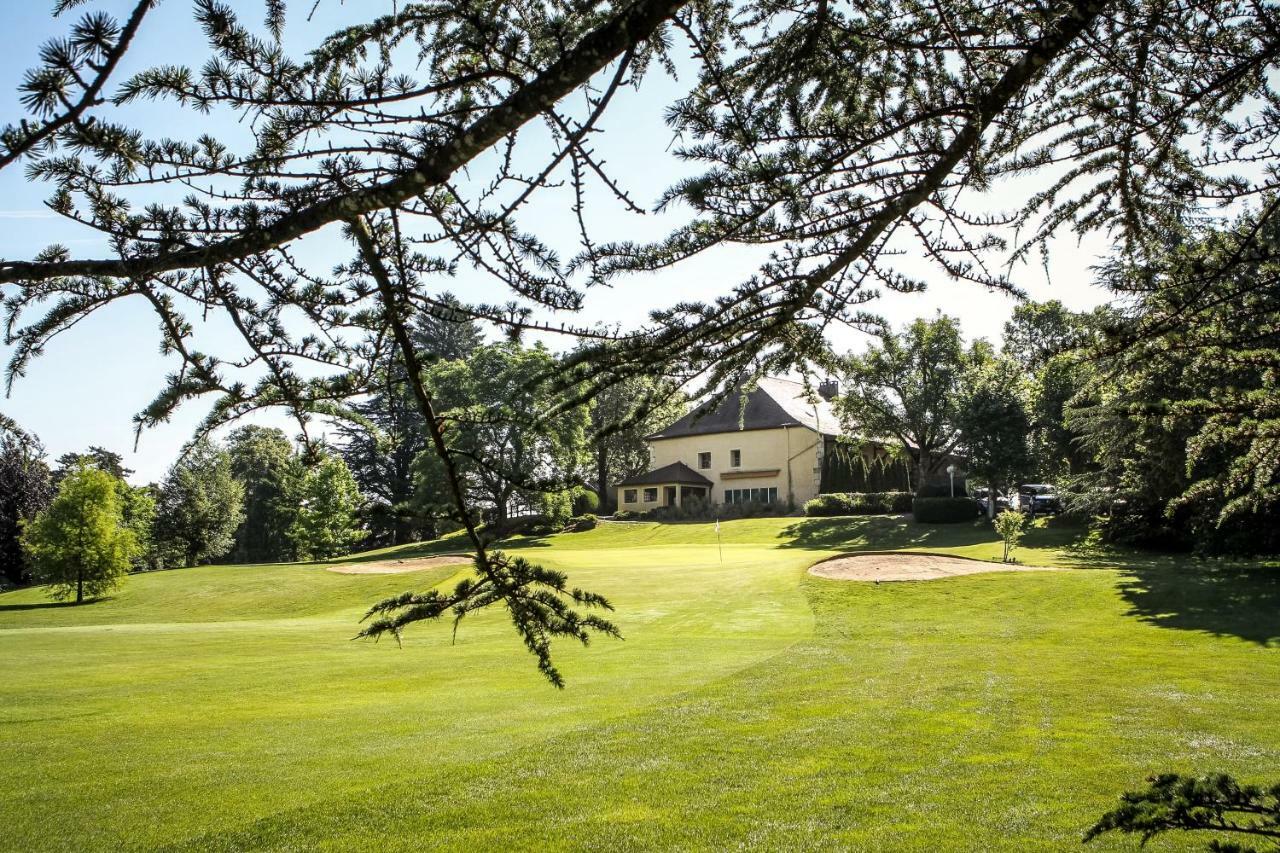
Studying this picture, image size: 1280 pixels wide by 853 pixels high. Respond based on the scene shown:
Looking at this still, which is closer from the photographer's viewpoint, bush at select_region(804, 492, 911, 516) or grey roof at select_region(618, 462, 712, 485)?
bush at select_region(804, 492, 911, 516)

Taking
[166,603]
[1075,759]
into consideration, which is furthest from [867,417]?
[1075,759]

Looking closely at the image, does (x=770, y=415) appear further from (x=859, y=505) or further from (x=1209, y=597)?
(x=1209, y=597)

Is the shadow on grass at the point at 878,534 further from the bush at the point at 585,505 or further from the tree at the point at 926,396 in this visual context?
the bush at the point at 585,505

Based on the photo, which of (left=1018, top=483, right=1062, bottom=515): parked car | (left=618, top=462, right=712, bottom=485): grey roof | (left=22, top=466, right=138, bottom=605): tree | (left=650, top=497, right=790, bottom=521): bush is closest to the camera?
(left=22, top=466, right=138, bottom=605): tree

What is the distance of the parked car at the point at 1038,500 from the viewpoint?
3672 cm

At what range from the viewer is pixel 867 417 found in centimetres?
3541

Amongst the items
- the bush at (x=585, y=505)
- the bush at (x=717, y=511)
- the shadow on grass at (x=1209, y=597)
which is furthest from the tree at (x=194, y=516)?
the shadow on grass at (x=1209, y=597)

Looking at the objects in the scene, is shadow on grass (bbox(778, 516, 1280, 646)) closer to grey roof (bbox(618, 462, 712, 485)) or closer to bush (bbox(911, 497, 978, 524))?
bush (bbox(911, 497, 978, 524))

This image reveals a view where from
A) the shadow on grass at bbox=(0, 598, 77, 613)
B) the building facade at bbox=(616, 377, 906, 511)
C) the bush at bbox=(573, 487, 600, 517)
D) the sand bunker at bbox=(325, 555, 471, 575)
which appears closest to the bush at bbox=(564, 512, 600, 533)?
the bush at bbox=(573, 487, 600, 517)

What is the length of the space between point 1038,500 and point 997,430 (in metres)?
6.50

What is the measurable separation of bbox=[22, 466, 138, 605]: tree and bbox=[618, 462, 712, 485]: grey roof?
1175 inches

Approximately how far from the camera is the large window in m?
47.0

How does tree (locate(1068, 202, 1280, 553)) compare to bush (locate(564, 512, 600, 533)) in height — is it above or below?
above

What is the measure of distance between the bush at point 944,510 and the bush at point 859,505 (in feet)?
13.0
